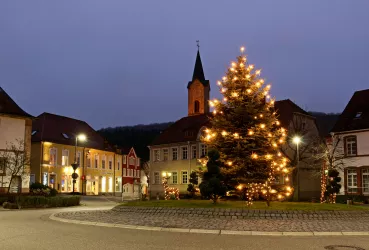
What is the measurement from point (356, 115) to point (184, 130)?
2240cm

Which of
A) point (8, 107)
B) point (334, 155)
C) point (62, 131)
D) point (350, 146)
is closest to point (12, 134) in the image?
point (8, 107)

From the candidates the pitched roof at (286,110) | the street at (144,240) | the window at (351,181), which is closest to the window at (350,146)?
the window at (351,181)

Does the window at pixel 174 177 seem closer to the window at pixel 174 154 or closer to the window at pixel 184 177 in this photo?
the window at pixel 184 177

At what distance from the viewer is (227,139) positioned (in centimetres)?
2572

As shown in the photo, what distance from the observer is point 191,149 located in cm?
5584

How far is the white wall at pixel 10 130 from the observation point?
136ft

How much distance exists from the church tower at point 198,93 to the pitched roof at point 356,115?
29.8m

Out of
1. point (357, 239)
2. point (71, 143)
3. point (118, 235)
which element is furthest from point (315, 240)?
point (71, 143)

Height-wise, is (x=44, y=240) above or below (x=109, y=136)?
below

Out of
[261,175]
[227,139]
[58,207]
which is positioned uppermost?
[227,139]

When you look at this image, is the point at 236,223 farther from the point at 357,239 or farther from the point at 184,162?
the point at 184,162

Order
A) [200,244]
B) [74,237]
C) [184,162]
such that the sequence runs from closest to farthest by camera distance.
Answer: [200,244], [74,237], [184,162]

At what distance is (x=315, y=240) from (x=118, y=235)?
591 cm

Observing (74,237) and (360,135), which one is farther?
(360,135)
